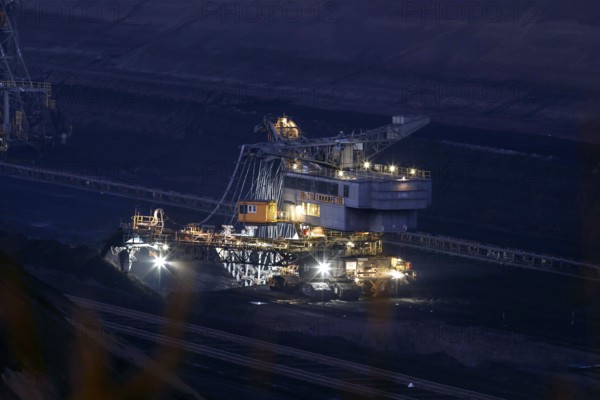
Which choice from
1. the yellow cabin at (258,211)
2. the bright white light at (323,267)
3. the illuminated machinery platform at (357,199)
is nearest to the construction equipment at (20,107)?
the yellow cabin at (258,211)

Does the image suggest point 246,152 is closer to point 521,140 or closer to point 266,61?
point 521,140

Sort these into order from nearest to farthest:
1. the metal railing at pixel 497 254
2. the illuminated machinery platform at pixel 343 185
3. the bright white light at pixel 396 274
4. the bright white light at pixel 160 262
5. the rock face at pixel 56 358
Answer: the rock face at pixel 56 358, the illuminated machinery platform at pixel 343 185, the bright white light at pixel 396 274, the bright white light at pixel 160 262, the metal railing at pixel 497 254

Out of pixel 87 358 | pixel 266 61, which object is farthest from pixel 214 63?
pixel 87 358

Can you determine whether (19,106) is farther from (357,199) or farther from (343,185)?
(357,199)

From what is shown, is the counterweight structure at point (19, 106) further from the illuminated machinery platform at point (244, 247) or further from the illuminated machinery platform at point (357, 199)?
the illuminated machinery platform at point (357, 199)

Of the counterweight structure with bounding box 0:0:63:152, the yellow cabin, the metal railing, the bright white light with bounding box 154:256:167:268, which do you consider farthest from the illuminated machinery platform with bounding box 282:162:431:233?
the counterweight structure with bounding box 0:0:63:152

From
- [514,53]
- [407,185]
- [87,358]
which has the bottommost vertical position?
[87,358]

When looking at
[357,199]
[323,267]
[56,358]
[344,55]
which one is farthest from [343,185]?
[344,55]
